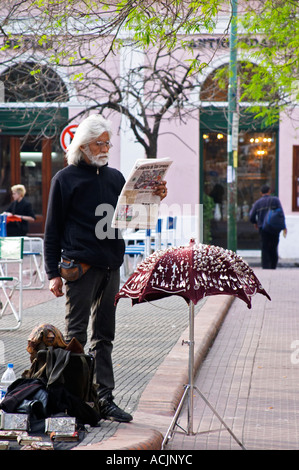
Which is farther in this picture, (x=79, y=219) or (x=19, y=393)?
(x=79, y=219)

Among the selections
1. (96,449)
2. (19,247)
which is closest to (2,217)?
(19,247)

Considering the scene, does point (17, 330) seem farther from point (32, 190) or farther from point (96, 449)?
point (32, 190)

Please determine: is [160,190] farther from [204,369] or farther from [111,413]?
[204,369]

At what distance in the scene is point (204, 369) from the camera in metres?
7.58

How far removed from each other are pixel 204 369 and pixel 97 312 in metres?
2.46

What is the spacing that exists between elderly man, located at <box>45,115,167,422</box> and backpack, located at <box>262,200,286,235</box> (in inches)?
460

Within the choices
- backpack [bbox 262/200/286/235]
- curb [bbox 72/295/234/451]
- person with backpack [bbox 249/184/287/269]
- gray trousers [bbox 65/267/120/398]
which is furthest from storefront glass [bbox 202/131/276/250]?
gray trousers [bbox 65/267/120/398]

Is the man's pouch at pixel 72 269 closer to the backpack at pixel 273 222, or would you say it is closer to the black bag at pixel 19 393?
the black bag at pixel 19 393

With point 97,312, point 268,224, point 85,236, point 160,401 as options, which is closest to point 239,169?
point 268,224

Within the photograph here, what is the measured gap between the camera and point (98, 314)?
543 cm

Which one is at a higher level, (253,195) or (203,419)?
(253,195)

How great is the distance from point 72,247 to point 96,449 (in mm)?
1415

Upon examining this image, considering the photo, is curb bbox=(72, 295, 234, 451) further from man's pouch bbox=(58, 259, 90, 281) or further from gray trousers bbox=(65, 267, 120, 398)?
man's pouch bbox=(58, 259, 90, 281)

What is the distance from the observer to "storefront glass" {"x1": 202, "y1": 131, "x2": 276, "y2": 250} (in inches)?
856
